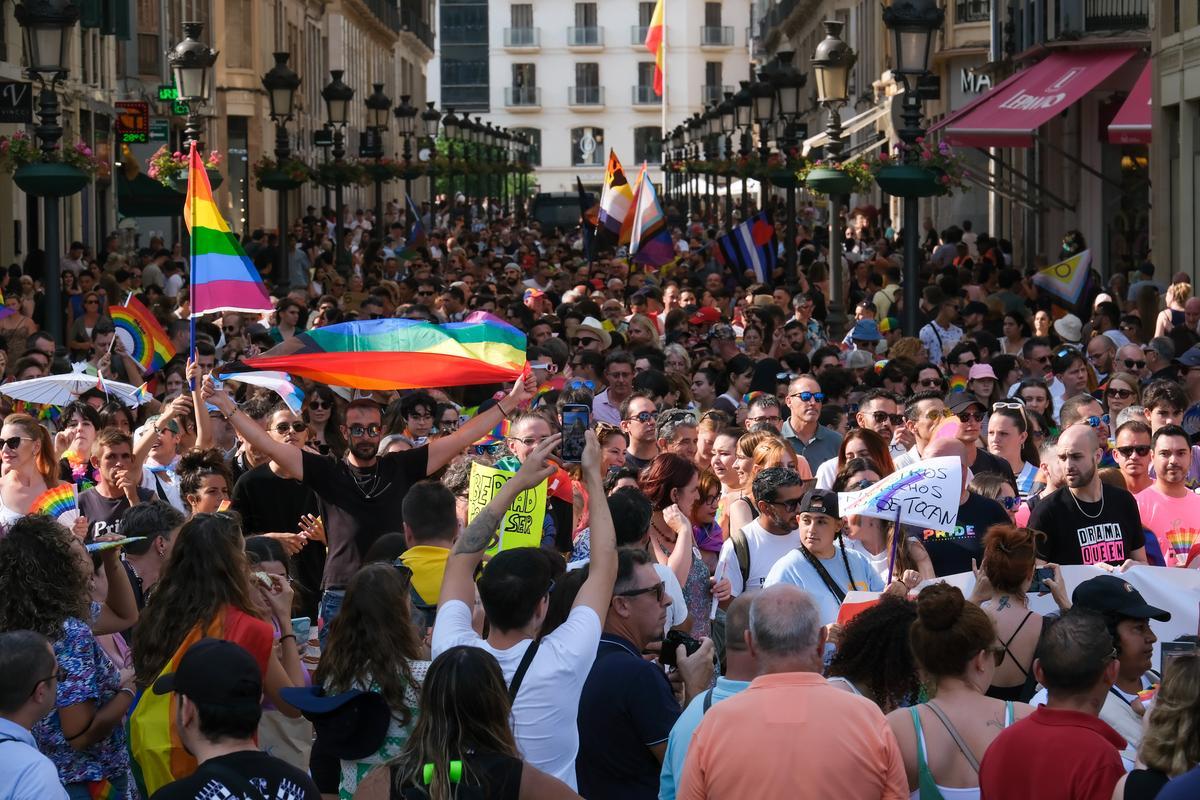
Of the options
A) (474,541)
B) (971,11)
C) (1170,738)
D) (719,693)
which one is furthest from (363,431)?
(971,11)

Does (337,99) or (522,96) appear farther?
(522,96)

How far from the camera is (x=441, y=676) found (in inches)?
194

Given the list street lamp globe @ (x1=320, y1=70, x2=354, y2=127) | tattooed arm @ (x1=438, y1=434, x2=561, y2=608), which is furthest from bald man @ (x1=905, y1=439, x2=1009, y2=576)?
street lamp globe @ (x1=320, y1=70, x2=354, y2=127)

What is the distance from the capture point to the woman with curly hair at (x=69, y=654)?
6098mm

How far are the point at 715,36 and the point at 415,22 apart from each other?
78.6ft

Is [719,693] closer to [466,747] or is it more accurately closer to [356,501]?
[466,747]

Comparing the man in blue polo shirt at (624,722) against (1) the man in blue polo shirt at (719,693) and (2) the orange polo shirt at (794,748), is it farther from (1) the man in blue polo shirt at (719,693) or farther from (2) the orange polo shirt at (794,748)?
(2) the orange polo shirt at (794,748)

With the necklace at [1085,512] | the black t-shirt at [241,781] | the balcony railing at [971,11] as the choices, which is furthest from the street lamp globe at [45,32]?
the balcony railing at [971,11]

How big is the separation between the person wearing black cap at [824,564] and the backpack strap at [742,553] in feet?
1.54

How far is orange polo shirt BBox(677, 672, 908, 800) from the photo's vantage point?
16.3 feet

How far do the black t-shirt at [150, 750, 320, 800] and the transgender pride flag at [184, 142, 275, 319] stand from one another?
573cm

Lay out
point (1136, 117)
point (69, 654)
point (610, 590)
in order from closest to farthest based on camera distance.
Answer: point (610, 590)
point (69, 654)
point (1136, 117)

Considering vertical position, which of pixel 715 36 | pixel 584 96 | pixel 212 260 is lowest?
pixel 212 260

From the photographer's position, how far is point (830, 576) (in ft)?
26.0
